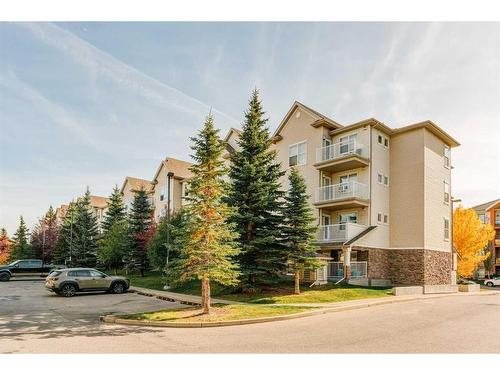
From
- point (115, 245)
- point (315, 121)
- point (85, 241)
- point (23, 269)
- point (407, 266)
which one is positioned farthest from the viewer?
point (85, 241)

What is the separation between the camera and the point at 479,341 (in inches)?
403

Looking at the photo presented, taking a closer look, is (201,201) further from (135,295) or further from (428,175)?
(428,175)

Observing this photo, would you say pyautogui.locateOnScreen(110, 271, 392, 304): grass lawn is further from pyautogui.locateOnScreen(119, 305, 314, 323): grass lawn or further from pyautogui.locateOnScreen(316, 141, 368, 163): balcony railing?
pyautogui.locateOnScreen(316, 141, 368, 163): balcony railing

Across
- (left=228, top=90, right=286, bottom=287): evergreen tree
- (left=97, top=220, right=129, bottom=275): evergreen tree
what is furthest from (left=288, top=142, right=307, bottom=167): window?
(left=97, top=220, right=129, bottom=275): evergreen tree

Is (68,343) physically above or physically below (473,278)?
above

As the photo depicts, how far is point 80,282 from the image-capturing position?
2212 cm

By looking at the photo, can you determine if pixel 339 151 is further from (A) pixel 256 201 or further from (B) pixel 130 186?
(B) pixel 130 186

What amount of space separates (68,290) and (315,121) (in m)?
19.5

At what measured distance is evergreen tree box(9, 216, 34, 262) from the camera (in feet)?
171

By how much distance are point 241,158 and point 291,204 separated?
3.88m

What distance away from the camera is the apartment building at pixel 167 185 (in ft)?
150

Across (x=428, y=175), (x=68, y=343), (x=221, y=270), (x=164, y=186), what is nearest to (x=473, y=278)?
(x=428, y=175)

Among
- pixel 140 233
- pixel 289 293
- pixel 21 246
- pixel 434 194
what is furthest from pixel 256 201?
pixel 21 246

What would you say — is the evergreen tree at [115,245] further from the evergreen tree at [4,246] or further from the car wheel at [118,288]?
the evergreen tree at [4,246]
